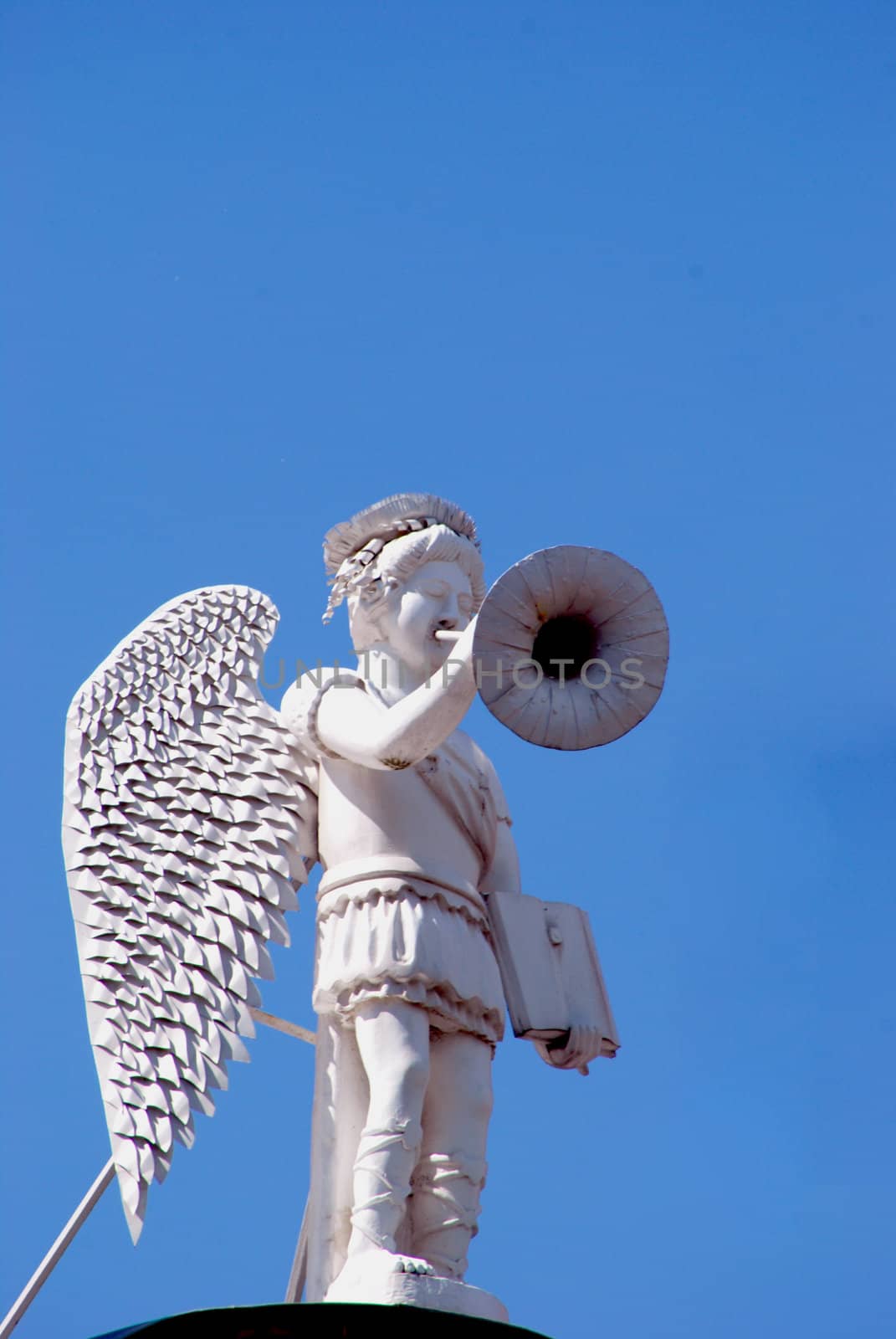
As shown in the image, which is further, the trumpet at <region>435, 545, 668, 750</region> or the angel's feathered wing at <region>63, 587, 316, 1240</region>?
the angel's feathered wing at <region>63, 587, 316, 1240</region>

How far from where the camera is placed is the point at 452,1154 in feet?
28.9

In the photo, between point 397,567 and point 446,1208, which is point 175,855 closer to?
point 397,567

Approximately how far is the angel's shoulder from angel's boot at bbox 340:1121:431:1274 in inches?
57.7

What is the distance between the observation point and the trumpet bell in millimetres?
8602

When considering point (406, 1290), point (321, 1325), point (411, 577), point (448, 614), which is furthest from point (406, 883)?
point (321, 1325)

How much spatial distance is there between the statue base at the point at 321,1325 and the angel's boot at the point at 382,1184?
1.56 feet

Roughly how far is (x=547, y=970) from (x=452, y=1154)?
863 millimetres

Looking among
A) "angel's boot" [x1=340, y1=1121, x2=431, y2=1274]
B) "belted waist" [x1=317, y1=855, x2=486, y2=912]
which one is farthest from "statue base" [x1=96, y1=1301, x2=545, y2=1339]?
"belted waist" [x1=317, y1=855, x2=486, y2=912]

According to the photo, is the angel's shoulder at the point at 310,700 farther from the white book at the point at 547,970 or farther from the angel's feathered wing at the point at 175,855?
the white book at the point at 547,970

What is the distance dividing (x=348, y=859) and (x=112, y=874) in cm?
87

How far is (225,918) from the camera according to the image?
9.27 m

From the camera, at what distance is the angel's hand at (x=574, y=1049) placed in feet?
30.2

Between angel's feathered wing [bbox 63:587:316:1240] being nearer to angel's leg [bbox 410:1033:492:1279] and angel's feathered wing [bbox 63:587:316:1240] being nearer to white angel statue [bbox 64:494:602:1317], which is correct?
white angel statue [bbox 64:494:602:1317]

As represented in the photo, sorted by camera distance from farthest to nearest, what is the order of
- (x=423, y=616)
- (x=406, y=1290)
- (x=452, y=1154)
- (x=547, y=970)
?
(x=423, y=616), (x=547, y=970), (x=452, y=1154), (x=406, y=1290)
